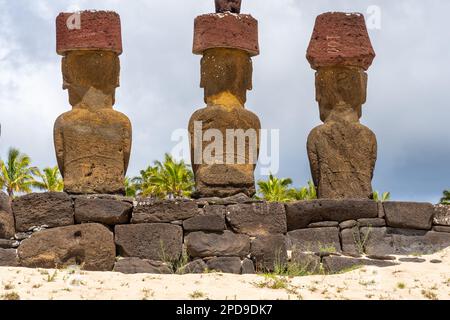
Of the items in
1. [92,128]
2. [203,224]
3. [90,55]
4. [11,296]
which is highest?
[90,55]

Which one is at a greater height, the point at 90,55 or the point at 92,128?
the point at 90,55

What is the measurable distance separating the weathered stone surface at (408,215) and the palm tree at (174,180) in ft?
48.4

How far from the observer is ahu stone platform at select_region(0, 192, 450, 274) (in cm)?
1237

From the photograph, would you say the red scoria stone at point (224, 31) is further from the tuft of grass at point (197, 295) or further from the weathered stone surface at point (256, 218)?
the tuft of grass at point (197, 295)

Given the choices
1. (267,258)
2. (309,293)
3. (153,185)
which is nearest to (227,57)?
(267,258)

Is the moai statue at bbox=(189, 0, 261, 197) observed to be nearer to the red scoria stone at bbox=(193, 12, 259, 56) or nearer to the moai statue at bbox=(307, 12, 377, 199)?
the red scoria stone at bbox=(193, 12, 259, 56)

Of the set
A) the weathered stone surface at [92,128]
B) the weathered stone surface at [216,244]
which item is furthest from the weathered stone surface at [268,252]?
the weathered stone surface at [92,128]

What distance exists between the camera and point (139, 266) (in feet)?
40.4

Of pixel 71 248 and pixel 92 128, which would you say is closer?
pixel 71 248

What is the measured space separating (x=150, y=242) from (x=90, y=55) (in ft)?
8.57

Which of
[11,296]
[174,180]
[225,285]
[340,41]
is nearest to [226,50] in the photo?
[340,41]

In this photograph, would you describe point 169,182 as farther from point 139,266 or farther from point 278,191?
point 139,266
